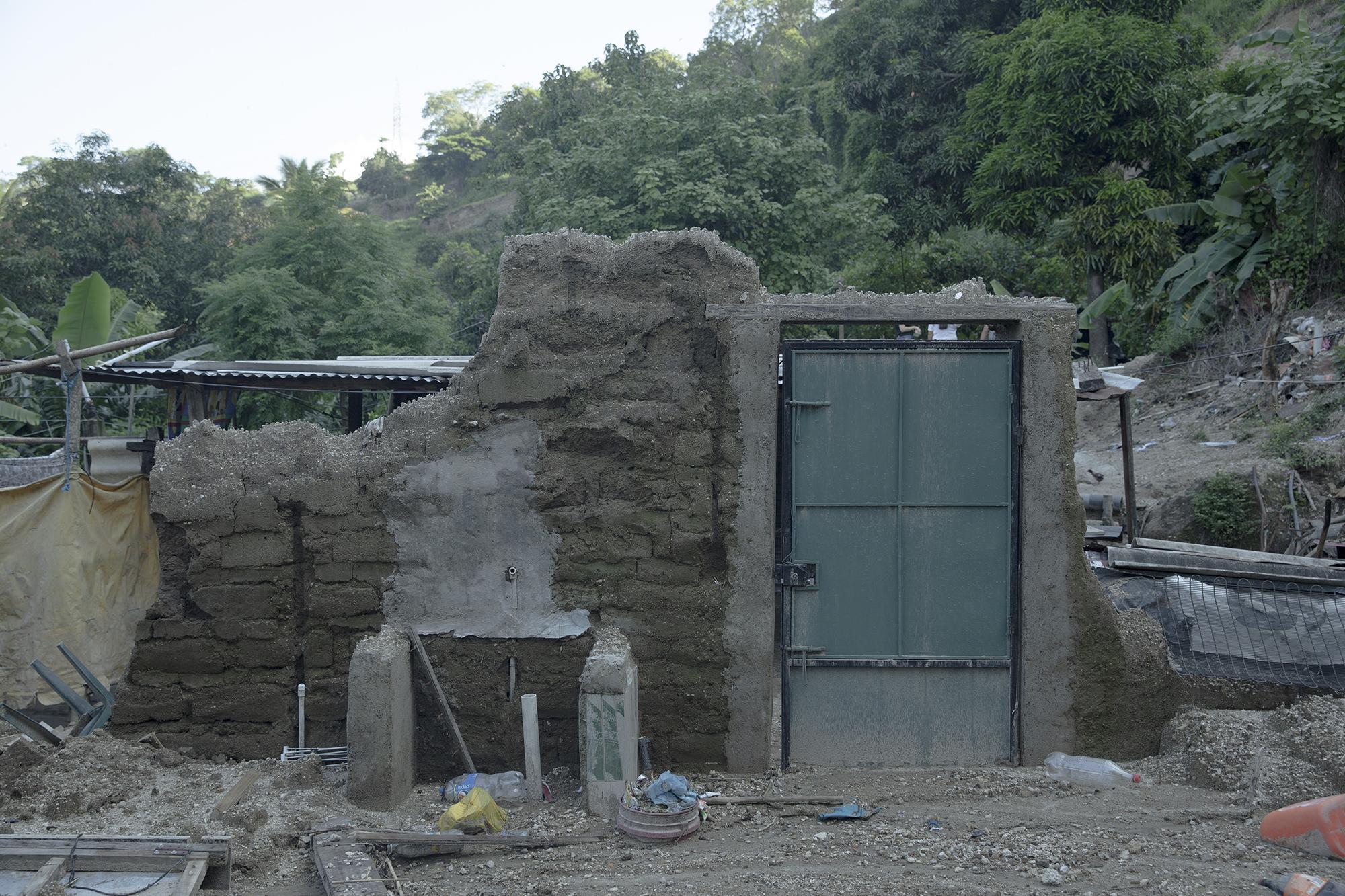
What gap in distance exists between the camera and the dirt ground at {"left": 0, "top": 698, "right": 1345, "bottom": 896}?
4055 mm

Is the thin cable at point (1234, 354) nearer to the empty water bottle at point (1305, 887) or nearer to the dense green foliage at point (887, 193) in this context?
the dense green foliage at point (887, 193)

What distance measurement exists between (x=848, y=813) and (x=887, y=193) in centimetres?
1984

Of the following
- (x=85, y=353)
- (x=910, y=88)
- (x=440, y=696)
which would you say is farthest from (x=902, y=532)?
(x=910, y=88)

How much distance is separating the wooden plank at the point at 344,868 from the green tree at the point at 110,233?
1816cm

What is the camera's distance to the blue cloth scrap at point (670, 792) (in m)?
4.54

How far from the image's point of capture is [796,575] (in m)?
5.41

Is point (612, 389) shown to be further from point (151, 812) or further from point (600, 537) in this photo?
point (151, 812)

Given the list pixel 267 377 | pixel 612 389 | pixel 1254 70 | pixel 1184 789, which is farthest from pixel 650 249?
pixel 1254 70

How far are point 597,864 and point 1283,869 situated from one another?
2.63 m

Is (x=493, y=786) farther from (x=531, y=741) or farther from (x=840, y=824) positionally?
(x=840, y=824)

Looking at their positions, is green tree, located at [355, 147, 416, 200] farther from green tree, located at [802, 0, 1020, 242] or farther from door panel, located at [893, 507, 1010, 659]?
door panel, located at [893, 507, 1010, 659]

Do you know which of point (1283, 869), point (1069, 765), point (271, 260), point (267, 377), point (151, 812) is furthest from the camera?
point (271, 260)

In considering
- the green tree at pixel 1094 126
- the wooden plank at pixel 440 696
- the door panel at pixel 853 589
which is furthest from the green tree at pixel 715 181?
the wooden plank at pixel 440 696

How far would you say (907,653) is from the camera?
543 cm
